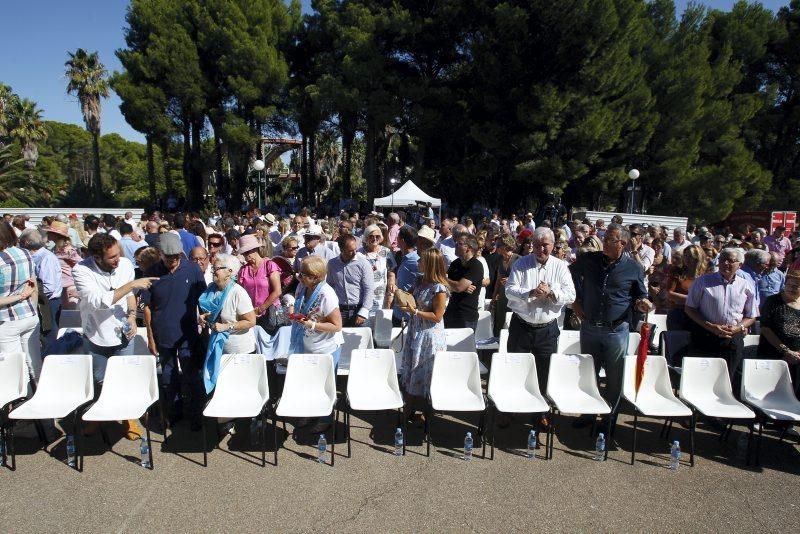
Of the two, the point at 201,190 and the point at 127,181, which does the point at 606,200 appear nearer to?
the point at 201,190

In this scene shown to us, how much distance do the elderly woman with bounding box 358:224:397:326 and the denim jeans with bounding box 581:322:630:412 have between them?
7.01ft

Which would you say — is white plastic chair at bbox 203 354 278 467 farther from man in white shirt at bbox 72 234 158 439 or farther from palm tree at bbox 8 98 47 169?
palm tree at bbox 8 98 47 169

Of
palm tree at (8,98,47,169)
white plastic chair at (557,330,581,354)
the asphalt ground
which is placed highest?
palm tree at (8,98,47,169)

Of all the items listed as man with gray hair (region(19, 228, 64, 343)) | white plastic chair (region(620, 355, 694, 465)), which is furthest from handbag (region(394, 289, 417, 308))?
man with gray hair (region(19, 228, 64, 343))

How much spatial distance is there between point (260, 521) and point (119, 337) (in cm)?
200

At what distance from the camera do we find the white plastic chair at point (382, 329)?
5.77 m

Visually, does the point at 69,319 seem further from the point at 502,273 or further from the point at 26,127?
the point at 26,127

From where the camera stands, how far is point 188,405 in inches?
174

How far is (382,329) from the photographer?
229 inches

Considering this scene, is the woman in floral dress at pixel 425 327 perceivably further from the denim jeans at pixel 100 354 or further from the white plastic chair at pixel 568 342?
the denim jeans at pixel 100 354

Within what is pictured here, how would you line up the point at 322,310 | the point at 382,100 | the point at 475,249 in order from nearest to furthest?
1. the point at 322,310
2. the point at 475,249
3. the point at 382,100


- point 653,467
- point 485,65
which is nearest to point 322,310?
point 653,467

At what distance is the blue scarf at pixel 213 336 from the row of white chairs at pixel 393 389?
3.5 inches

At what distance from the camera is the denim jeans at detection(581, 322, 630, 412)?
4.30 metres
